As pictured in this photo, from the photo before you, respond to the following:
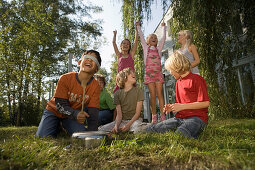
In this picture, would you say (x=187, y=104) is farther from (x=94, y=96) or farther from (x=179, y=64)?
(x=94, y=96)

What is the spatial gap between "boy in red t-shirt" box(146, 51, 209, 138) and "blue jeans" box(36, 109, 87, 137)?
0.92 meters

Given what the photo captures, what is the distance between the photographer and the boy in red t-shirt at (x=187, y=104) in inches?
80.4

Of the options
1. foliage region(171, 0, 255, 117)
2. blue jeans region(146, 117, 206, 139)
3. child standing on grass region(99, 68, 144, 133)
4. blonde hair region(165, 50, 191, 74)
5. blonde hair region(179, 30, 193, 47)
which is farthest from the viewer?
foliage region(171, 0, 255, 117)

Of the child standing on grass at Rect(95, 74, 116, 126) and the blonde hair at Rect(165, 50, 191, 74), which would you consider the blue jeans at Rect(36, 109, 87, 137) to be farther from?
the child standing on grass at Rect(95, 74, 116, 126)

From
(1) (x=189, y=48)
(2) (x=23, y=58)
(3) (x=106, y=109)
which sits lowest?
(3) (x=106, y=109)

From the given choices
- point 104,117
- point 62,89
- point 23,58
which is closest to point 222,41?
point 104,117

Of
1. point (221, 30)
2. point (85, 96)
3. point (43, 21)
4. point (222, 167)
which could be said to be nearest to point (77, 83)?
point (85, 96)

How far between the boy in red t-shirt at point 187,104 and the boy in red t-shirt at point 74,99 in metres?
0.79

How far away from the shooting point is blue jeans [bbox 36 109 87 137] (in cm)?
236

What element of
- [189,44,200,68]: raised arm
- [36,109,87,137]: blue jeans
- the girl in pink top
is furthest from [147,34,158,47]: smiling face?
[36,109,87,137]: blue jeans

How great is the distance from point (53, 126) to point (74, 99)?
17.2 inches

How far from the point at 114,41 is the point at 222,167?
3.71 meters

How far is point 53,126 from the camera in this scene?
2.46 meters

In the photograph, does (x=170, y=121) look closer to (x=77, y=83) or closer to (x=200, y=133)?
(x=200, y=133)
